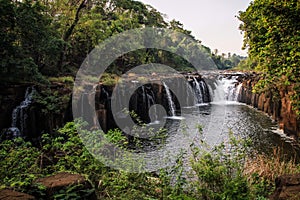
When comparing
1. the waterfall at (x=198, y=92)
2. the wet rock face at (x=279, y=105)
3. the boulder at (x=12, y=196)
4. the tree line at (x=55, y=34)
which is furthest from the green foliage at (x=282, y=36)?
the waterfall at (x=198, y=92)

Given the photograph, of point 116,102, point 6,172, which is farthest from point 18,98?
point 6,172

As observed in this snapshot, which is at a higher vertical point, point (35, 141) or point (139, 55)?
point (139, 55)

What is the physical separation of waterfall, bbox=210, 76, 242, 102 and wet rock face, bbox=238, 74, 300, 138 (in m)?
1.17

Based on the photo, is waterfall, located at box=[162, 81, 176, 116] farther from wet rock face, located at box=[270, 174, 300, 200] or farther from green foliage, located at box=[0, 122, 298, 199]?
wet rock face, located at box=[270, 174, 300, 200]

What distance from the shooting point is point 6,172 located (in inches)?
133

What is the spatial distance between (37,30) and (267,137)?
1155cm

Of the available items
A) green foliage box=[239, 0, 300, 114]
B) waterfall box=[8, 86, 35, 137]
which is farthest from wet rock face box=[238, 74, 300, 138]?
waterfall box=[8, 86, 35, 137]

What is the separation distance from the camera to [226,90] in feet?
83.1

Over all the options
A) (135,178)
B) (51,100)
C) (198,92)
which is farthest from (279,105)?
(135,178)

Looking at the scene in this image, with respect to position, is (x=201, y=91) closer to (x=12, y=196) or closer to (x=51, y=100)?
(x=51, y=100)

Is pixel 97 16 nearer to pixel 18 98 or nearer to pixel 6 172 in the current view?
pixel 18 98

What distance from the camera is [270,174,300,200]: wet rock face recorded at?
3.31 meters

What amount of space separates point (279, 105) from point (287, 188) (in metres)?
11.6

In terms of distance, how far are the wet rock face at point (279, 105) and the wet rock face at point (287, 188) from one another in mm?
6250
